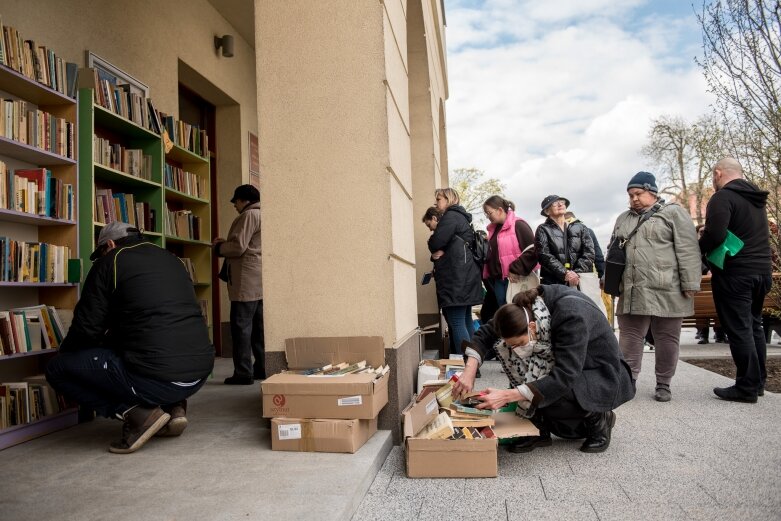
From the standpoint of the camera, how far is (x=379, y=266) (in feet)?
11.1

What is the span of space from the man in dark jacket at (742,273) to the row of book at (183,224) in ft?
15.7

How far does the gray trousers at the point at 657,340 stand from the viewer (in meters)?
4.38

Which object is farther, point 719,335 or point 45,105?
point 719,335

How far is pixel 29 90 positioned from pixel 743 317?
5.07 m

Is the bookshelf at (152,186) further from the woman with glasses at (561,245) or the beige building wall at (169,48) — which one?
the woman with glasses at (561,245)

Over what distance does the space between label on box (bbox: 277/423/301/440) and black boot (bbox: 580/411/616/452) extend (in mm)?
1530

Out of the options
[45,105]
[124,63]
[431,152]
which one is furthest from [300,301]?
[431,152]

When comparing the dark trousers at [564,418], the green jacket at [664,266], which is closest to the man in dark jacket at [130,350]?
the dark trousers at [564,418]

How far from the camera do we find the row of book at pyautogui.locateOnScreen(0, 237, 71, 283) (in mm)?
3619

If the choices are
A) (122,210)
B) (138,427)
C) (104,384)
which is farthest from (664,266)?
(122,210)

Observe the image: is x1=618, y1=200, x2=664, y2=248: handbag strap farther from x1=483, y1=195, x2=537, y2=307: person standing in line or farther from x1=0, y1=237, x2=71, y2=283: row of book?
x1=0, y1=237, x2=71, y2=283: row of book

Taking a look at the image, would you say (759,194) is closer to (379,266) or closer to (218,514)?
(379,266)

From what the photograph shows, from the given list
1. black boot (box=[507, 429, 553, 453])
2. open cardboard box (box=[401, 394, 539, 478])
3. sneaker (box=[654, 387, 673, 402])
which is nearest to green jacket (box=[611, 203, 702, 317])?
sneaker (box=[654, 387, 673, 402])

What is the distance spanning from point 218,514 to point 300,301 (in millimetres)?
1451
